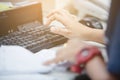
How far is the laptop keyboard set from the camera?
3.05 ft

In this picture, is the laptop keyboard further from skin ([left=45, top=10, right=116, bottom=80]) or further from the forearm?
the forearm

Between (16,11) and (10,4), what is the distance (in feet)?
0.69

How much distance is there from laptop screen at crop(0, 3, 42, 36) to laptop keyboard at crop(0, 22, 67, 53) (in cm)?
5

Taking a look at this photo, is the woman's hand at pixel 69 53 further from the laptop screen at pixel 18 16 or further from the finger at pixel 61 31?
the laptop screen at pixel 18 16

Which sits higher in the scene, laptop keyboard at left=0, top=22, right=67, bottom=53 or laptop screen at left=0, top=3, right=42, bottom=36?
laptop screen at left=0, top=3, right=42, bottom=36

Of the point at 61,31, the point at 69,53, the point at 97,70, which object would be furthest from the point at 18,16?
the point at 97,70

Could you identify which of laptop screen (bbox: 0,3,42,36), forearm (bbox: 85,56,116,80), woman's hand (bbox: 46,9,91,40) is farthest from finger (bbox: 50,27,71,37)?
forearm (bbox: 85,56,116,80)

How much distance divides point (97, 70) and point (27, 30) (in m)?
0.39

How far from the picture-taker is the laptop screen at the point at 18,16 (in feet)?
3.39

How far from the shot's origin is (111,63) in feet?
2.22

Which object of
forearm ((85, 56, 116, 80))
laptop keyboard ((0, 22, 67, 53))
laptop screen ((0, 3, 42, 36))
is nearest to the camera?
forearm ((85, 56, 116, 80))

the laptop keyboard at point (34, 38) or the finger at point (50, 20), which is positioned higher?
the finger at point (50, 20)

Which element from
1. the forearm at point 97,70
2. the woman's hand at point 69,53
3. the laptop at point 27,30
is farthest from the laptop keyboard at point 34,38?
the forearm at point 97,70

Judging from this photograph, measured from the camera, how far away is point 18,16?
107 cm
